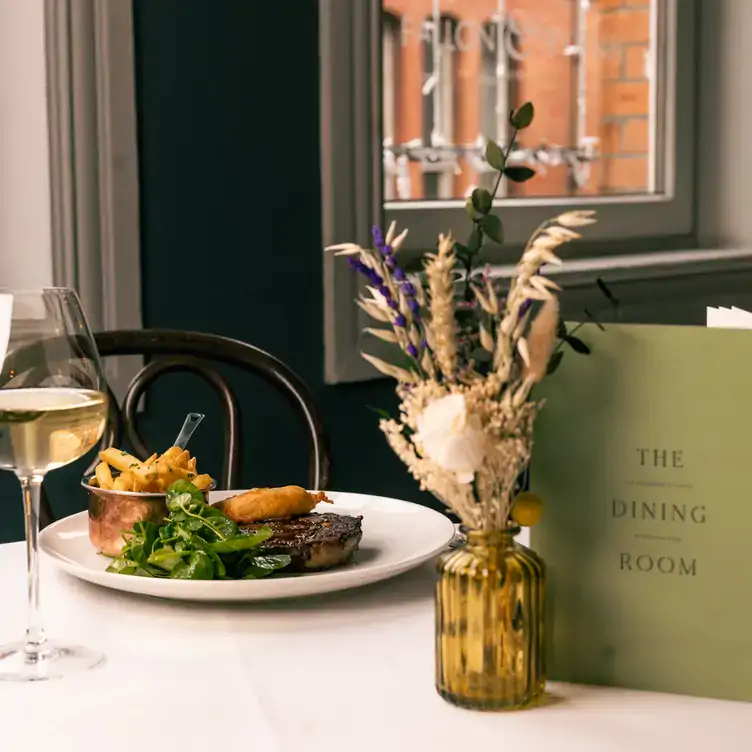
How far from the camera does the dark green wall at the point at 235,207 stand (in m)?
2.03

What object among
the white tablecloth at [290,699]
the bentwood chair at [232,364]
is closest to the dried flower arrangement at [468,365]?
the white tablecloth at [290,699]

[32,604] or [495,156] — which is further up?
[495,156]

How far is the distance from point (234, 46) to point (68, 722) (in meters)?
1.57

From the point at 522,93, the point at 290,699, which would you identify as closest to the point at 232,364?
the point at 290,699

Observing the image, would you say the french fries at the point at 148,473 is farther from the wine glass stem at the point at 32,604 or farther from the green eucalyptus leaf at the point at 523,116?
the green eucalyptus leaf at the point at 523,116

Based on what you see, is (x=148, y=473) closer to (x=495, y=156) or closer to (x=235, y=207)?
(x=495, y=156)

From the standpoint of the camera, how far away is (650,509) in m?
0.73

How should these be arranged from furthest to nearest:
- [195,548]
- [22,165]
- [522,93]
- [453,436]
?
[522,93] → [22,165] → [195,548] → [453,436]

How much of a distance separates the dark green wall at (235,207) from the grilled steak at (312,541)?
1.08 m

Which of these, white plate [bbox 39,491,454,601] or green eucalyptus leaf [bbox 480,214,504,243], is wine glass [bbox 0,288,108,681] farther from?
green eucalyptus leaf [bbox 480,214,504,243]

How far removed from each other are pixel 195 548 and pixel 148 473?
88 millimetres

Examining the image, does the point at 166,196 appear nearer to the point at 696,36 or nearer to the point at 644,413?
the point at 644,413

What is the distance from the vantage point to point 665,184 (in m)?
3.27

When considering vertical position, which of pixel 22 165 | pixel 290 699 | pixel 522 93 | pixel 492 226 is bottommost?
pixel 290 699
